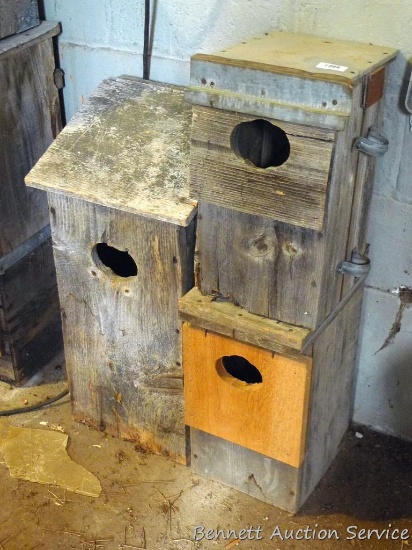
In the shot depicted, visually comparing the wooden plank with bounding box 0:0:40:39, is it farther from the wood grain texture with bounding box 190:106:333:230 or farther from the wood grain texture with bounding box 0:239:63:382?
the wood grain texture with bounding box 190:106:333:230

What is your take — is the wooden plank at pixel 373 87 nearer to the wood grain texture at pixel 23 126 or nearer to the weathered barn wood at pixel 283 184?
the weathered barn wood at pixel 283 184

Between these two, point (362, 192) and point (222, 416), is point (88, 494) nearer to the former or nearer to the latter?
point (222, 416)

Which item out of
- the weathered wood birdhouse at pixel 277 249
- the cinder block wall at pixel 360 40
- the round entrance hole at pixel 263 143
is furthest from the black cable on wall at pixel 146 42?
the round entrance hole at pixel 263 143

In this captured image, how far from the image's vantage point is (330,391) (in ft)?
7.10

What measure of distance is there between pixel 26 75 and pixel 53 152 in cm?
39

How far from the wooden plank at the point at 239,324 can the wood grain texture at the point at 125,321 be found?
0.31 feet

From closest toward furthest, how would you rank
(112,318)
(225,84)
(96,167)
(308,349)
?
(225,84) → (308,349) → (96,167) → (112,318)

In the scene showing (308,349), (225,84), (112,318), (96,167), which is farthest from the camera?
(112,318)

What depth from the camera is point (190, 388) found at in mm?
2115

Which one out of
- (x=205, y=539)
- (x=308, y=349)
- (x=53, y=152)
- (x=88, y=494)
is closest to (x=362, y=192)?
(x=308, y=349)

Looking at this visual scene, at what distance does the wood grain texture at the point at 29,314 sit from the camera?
2.54 meters

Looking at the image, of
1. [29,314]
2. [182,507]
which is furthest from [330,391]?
[29,314]

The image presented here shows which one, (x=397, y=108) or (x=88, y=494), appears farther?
(x=88, y=494)

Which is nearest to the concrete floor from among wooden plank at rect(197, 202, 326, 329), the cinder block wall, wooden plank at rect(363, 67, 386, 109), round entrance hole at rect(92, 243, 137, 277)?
the cinder block wall
